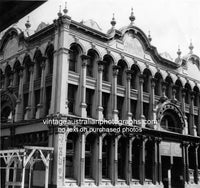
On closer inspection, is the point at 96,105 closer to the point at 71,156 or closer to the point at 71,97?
the point at 71,97

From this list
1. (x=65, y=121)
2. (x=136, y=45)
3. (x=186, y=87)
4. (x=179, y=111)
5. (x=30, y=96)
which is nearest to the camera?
(x=65, y=121)

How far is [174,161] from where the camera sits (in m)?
30.9

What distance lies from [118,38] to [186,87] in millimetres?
11007

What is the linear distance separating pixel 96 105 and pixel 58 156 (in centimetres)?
546

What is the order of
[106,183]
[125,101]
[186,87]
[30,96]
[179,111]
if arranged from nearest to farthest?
1. [106,183]
2. [30,96]
3. [125,101]
4. [179,111]
5. [186,87]

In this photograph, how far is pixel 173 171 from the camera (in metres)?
30.8

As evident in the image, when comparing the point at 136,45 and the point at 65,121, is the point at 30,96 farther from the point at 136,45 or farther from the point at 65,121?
the point at 136,45

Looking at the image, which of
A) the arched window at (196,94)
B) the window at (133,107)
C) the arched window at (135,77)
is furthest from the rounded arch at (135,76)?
the arched window at (196,94)

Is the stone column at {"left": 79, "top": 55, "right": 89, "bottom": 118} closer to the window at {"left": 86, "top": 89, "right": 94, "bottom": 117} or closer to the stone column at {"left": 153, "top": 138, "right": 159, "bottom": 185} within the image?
the window at {"left": 86, "top": 89, "right": 94, "bottom": 117}

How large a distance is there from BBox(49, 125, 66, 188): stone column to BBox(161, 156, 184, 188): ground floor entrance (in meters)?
12.1

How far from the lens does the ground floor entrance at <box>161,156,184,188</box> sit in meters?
29.3

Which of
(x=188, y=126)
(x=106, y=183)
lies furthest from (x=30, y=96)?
(x=188, y=126)

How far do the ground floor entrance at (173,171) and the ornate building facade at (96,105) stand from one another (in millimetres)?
93

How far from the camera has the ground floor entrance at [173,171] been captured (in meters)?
29.3
